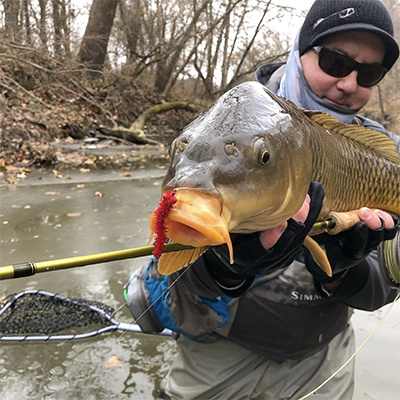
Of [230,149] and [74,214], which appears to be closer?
[230,149]

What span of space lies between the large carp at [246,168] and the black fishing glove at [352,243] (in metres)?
0.09

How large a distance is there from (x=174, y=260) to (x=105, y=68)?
1064cm

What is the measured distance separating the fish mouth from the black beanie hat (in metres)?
1.19

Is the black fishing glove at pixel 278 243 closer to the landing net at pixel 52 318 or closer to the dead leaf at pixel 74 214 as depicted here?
the landing net at pixel 52 318

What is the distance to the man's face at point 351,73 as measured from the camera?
1.71m

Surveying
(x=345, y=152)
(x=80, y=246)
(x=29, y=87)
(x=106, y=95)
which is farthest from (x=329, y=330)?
(x=106, y=95)

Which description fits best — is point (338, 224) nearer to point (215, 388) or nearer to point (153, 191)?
point (215, 388)

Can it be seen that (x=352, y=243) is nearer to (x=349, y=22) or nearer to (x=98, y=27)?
(x=349, y=22)

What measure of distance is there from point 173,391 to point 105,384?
0.35 metres

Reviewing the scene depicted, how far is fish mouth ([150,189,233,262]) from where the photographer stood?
28.3 inches

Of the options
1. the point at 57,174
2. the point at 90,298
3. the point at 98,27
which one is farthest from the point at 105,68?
the point at 90,298

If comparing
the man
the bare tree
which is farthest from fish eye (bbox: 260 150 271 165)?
the bare tree

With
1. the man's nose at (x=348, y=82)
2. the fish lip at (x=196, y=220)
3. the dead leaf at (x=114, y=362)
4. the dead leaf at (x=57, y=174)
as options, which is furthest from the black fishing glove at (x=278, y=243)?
the dead leaf at (x=57, y=174)

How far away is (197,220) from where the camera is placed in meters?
0.72
